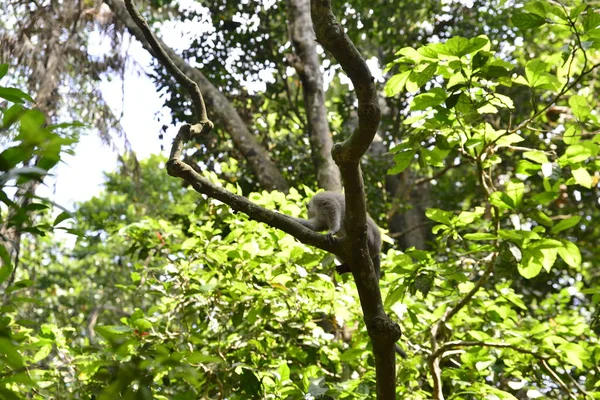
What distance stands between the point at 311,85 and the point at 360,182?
4100 millimetres

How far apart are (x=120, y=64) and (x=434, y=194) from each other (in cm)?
469

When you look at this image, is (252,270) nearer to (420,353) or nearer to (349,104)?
(420,353)

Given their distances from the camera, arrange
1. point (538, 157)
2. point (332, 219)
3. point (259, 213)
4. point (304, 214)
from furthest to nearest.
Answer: point (304, 214) → point (332, 219) → point (538, 157) → point (259, 213)

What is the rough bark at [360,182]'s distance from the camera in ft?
6.76

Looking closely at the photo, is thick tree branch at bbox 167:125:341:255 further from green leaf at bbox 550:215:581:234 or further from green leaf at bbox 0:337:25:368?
green leaf at bbox 0:337:25:368

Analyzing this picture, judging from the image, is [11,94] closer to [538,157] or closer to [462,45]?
[462,45]

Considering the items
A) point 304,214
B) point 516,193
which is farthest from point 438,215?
point 304,214

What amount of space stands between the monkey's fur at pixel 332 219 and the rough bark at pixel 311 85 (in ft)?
5.63

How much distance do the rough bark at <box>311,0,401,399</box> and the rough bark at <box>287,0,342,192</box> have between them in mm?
3474

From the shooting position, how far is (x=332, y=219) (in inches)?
153

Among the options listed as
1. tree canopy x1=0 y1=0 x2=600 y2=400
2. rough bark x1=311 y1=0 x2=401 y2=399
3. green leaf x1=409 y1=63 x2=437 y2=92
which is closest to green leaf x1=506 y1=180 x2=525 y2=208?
tree canopy x1=0 y1=0 x2=600 y2=400

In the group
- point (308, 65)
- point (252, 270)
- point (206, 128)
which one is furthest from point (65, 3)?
point (206, 128)

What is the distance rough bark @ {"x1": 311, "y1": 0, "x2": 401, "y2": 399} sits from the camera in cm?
206

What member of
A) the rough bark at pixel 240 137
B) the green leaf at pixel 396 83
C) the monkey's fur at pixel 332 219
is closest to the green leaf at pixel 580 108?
the green leaf at pixel 396 83
